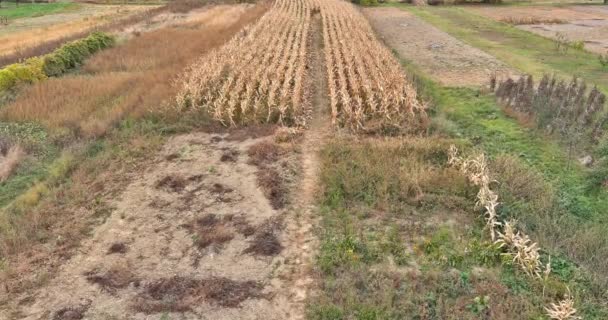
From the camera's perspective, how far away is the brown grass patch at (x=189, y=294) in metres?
7.71

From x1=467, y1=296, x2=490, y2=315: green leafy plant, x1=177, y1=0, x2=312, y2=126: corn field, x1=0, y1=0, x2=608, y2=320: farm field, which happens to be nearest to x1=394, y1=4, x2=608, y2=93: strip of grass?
x1=0, y1=0, x2=608, y2=320: farm field

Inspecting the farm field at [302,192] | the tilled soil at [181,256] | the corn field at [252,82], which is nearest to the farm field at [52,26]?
the farm field at [302,192]

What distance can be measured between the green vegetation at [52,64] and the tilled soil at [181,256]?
35.5 ft

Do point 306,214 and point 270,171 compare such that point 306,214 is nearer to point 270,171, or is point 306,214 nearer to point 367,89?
point 270,171

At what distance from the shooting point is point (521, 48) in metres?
26.5

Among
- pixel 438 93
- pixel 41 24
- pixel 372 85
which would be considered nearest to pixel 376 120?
pixel 372 85

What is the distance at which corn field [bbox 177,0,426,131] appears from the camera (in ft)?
48.9

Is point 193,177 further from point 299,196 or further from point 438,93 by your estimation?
point 438,93

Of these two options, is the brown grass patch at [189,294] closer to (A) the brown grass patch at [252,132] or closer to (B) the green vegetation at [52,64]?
(A) the brown grass patch at [252,132]

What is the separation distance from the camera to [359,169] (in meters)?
11.6

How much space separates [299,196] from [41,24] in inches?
1654

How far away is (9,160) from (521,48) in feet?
76.3

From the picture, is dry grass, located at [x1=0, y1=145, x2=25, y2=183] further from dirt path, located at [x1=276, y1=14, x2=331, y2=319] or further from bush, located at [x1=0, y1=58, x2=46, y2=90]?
bush, located at [x1=0, y1=58, x2=46, y2=90]

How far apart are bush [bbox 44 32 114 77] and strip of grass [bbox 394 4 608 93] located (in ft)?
62.8
